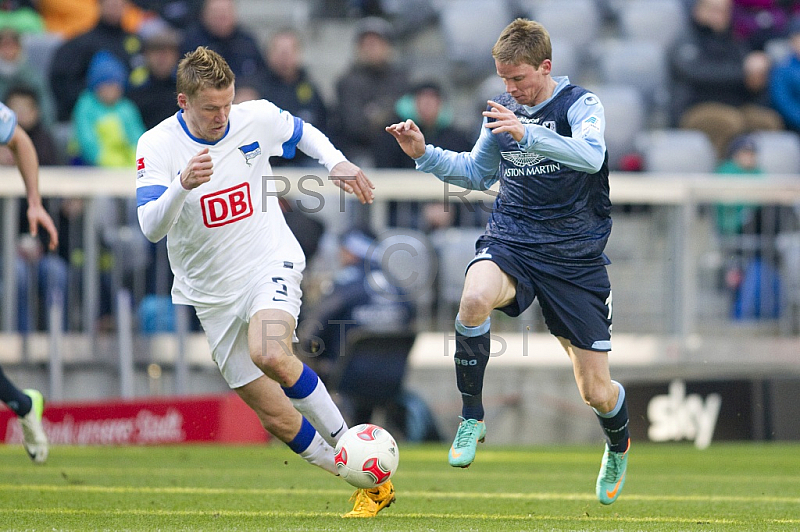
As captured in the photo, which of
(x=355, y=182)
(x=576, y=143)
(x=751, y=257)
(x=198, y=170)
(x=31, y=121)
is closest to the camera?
(x=198, y=170)

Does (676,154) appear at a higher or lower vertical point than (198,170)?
lower

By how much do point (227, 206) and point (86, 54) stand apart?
6941 millimetres

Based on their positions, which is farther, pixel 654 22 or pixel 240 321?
pixel 654 22

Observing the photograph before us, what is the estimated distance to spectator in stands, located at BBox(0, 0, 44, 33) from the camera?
44.5ft

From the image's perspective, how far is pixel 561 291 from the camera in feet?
20.9

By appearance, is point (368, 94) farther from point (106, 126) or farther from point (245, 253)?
point (245, 253)

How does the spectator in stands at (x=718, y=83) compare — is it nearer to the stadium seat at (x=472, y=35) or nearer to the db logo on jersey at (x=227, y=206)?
the stadium seat at (x=472, y=35)

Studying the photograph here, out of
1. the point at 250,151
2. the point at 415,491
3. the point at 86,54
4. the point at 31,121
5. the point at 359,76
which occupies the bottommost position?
the point at 415,491

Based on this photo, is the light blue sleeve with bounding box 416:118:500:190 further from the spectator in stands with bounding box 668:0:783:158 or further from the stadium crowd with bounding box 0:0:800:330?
the spectator in stands with bounding box 668:0:783:158

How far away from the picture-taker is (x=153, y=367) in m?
11.2

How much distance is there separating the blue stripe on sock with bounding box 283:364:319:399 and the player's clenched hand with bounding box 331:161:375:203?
94cm

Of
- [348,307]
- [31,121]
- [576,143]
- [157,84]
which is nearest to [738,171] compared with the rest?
[348,307]

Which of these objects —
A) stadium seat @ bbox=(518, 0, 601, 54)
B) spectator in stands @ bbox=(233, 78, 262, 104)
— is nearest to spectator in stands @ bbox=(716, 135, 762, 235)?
stadium seat @ bbox=(518, 0, 601, 54)

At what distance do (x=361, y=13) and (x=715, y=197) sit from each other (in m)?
5.31
